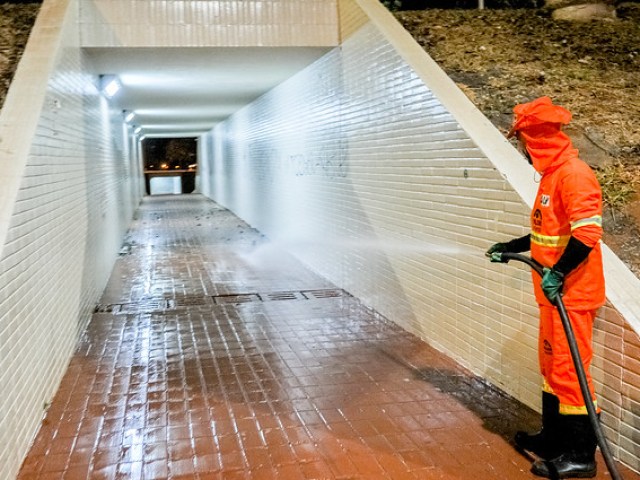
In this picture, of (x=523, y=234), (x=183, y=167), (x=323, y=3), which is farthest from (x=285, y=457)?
(x=183, y=167)

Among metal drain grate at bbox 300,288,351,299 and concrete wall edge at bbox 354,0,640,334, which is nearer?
concrete wall edge at bbox 354,0,640,334

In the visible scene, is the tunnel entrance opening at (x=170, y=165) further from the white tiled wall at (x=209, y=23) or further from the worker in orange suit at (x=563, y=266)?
the worker in orange suit at (x=563, y=266)

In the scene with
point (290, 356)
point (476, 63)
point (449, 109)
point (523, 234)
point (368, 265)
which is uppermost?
point (476, 63)

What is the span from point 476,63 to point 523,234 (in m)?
3.56

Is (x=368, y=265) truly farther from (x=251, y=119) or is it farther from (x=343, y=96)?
(x=251, y=119)

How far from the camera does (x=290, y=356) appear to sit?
18.6 feet

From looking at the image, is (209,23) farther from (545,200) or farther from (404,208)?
(545,200)

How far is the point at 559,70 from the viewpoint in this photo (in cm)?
684

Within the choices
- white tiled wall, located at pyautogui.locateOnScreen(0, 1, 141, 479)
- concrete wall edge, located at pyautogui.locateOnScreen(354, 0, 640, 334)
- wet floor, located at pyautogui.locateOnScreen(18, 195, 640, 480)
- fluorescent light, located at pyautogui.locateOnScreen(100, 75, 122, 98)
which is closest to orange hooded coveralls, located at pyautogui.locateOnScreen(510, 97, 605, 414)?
concrete wall edge, located at pyautogui.locateOnScreen(354, 0, 640, 334)

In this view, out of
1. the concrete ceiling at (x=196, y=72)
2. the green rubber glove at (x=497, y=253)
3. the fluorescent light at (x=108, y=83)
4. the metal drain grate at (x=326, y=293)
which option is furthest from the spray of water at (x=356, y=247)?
the fluorescent light at (x=108, y=83)

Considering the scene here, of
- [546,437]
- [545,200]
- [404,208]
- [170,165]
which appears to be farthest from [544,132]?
[170,165]

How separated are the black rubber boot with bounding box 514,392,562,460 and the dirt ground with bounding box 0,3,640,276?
1.39 meters

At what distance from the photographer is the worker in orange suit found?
312cm

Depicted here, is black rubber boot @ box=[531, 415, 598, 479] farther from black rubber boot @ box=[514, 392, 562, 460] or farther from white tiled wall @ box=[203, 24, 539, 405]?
white tiled wall @ box=[203, 24, 539, 405]
